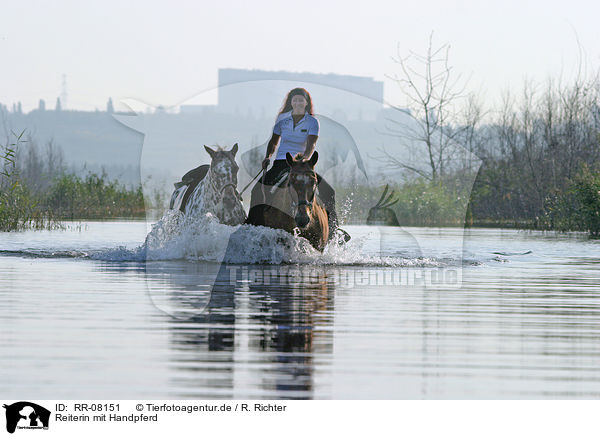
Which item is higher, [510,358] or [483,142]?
[483,142]

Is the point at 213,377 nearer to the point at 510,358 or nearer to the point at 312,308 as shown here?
the point at 510,358

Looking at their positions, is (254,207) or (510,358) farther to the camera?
(254,207)

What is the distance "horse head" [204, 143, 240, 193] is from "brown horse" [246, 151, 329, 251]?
652mm

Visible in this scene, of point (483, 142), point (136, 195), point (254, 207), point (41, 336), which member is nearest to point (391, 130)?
point (483, 142)

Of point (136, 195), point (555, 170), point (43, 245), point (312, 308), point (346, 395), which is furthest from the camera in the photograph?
point (136, 195)

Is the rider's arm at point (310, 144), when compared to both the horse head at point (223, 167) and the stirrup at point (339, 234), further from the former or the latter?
the stirrup at point (339, 234)

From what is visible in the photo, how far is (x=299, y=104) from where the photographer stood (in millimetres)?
12102

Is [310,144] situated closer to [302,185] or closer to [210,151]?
[302,185]

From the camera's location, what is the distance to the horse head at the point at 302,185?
11.1 m

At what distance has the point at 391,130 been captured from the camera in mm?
29281

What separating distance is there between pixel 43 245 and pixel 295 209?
6149 millimetres
